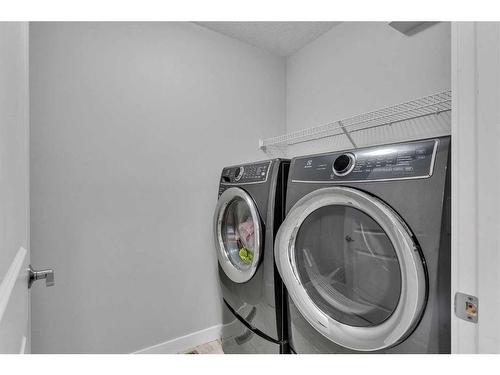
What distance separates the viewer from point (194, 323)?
1.79 m

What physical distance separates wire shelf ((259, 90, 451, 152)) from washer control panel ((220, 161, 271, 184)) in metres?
0.59

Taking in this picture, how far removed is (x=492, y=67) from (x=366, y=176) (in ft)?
1.55

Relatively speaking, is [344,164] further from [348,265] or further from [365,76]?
[365,76]

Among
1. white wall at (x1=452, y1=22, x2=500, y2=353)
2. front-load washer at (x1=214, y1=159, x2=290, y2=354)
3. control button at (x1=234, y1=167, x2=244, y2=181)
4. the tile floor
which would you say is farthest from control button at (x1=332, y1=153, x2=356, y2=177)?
the tile floor

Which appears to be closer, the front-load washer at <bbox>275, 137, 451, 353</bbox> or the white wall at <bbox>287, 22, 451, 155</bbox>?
the front-load washer at <bbox>275, 137, 451, 353</bbox>

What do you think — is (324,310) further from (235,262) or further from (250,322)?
(235,262)

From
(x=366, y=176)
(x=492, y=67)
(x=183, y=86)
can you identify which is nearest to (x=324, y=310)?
(x=366, y=176)

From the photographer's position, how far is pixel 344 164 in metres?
1.00

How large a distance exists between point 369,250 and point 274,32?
177cm

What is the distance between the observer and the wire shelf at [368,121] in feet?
4.30

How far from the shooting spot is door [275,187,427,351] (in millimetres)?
765

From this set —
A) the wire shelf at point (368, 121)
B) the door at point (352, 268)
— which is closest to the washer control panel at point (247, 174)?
the door at point (352, 268)

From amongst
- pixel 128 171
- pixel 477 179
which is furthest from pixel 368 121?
pixel 128 171

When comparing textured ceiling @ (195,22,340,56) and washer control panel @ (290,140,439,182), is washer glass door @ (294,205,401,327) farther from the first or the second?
textured ceiling @ (195,22,340,56)
